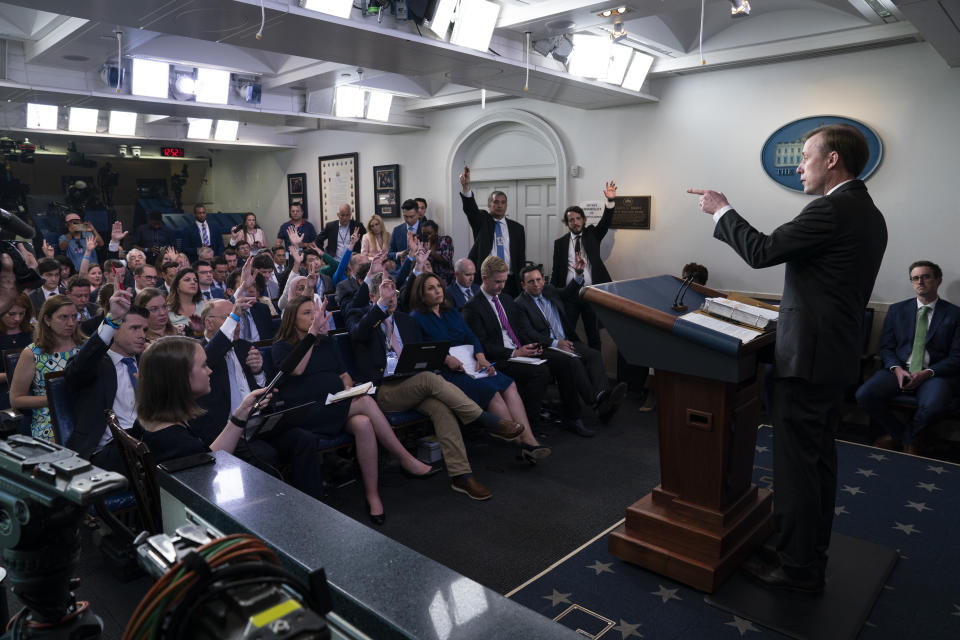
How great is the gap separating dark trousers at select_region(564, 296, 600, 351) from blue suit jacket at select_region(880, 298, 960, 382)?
7.63 feet

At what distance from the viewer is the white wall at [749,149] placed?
482 centimetres

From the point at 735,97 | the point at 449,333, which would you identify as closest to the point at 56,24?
the point at 449,333

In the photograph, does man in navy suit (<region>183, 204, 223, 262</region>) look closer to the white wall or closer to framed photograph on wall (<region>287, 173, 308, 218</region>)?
framed photograph on wall (<region>287, 173, 308, 218</region>)

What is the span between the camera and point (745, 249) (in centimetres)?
233

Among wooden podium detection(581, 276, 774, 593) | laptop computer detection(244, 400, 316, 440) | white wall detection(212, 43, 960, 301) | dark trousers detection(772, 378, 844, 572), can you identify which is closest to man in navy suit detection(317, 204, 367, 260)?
white wall detection(212, 43, 960, 301)

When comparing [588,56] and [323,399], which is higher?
[588,56]

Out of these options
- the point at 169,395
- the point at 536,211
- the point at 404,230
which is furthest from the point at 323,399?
the point at 404,230

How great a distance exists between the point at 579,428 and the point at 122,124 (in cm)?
818

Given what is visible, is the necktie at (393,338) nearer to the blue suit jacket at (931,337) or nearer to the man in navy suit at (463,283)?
the man in navy suit at (463,283)

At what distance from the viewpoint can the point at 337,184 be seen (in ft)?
32.1

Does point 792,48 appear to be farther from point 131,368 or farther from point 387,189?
point 387,189

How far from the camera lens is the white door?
7.48m

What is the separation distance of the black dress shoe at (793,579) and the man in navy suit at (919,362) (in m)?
2.31

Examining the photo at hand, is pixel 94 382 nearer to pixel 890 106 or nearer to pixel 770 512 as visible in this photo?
pixel 770 512
